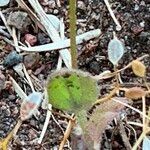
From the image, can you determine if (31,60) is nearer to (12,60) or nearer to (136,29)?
(12,60)

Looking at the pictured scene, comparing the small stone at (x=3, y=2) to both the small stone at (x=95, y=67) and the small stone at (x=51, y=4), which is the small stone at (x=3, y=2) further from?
the small stone at (x=95, y=67)

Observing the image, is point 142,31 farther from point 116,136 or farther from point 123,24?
point 116,136

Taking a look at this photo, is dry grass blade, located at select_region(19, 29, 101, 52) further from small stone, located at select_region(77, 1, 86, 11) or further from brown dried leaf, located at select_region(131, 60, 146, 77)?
brown dried leaf, located at select_region(131, 60, 146, 77)

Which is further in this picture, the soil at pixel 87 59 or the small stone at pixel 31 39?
the small stone at pixel 31 39

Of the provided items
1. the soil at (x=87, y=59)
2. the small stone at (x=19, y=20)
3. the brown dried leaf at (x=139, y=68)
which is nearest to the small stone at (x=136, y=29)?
the soil at (x=87, y=59)

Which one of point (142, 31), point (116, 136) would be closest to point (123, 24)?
point (142, 31)

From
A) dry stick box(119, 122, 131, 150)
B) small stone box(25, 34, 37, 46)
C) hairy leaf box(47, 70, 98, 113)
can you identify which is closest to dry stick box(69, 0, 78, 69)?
hairy leaf box(47, 70, 98, 113)
